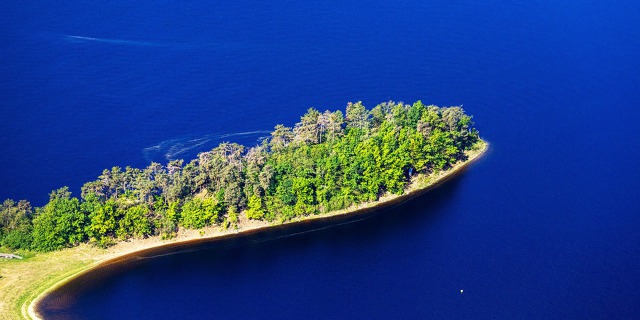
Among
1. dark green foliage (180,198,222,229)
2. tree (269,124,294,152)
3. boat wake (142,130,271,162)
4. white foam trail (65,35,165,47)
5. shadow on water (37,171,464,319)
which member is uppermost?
white foam trail (65,35,165,47)

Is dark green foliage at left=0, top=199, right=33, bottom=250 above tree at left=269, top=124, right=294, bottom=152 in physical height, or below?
below

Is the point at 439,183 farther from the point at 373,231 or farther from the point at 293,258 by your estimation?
the point at 293,258

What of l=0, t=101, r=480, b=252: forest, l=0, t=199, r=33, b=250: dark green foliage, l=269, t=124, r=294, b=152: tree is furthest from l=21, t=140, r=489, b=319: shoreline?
l=269, t=124, r=294, b=152: tree

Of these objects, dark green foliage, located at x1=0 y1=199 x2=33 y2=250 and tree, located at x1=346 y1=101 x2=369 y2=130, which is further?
tree, located at x1=346 y1=101 x2=369 y2=130

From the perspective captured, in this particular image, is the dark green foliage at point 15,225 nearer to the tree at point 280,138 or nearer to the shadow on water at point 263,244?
the shadow on water at point 263,244

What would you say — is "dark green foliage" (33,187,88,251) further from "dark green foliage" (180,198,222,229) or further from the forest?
"dark green foliage" (180,198,222,229)

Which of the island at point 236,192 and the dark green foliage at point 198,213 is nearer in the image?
the island at point 236,192

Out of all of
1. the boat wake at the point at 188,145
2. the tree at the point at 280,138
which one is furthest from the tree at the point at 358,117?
the boat wake at the point at 188,145
